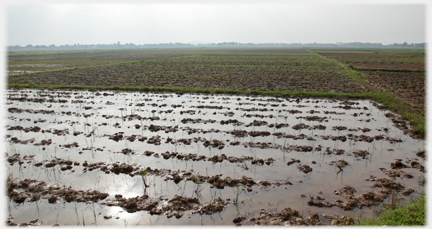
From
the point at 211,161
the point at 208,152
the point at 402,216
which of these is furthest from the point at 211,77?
the point at 402,216

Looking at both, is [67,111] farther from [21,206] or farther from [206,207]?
[206,207]

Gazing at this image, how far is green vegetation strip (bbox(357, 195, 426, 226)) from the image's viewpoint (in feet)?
11.6

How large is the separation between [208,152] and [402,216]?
13.0 feet

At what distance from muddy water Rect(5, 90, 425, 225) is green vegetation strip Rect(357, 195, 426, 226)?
324 mm

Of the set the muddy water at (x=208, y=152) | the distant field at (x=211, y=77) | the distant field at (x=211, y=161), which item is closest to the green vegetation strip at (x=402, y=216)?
the distant field at (x=211, y=161)

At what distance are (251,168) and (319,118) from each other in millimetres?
4724

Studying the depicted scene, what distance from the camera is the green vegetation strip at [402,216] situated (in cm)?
353

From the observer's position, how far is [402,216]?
3.68 meters

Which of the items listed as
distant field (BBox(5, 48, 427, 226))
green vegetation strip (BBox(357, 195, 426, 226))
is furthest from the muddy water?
green vegetation strip (BBox(357, 195, 426, 226))

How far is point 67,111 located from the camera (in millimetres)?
9984

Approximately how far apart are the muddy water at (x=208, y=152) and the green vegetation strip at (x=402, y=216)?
1.06 ft

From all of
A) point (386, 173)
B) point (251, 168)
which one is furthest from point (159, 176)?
point (386, 173)

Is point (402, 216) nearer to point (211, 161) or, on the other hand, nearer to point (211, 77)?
point (211, 161)

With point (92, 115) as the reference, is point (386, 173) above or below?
below
